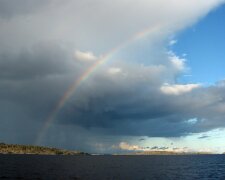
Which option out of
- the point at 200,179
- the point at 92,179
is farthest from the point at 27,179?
the point at 200,179

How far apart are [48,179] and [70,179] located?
659 cm

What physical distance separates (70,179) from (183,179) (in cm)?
4016

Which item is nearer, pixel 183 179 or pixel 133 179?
pixel 133 179

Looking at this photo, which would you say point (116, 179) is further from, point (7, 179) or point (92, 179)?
point (7, 179)

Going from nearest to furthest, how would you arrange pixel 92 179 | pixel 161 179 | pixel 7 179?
pixel 7 179 < pixel 92 179 < pixel 161 179

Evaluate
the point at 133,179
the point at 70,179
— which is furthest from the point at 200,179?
the point at 70,179

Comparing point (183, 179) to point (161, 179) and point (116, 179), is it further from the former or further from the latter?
point (116, 179)

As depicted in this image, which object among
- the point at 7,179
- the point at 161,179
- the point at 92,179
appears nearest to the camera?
the point at 7,179

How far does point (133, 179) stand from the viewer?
105 m

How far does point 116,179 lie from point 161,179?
57.3 ft

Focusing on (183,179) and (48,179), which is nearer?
(48,179)

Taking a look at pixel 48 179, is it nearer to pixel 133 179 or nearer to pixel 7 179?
pixel 7 179

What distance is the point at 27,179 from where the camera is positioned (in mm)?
97000

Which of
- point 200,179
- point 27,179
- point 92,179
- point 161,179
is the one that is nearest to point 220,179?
point 200,179
